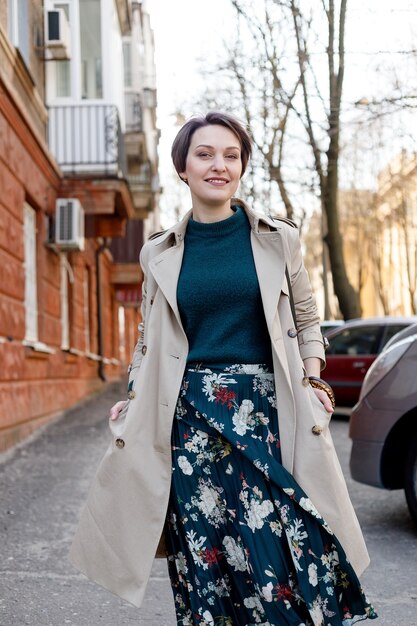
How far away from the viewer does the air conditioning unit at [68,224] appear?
1427 centimetres

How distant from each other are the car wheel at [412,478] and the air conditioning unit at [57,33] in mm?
9900

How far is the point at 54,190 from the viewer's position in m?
15.3

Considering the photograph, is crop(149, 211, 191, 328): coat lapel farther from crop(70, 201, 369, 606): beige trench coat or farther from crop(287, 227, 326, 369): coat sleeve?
crop(287, 227, 326, 369): coat sleeve

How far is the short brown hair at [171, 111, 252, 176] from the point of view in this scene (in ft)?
10.1

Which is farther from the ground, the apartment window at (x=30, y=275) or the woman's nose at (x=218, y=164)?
the apartment window at (x=30, y=275)

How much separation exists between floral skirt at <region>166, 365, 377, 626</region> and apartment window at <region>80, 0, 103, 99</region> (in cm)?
1476

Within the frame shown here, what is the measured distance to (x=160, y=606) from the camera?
Result: 457 centimetres

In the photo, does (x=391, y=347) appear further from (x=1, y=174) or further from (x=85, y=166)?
(x=85, y=166)

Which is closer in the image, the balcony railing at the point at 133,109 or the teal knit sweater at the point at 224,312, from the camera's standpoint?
the teal knit sweater at the point at 224,312

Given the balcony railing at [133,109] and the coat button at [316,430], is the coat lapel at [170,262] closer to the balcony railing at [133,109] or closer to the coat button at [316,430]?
the coat button at [316,430]

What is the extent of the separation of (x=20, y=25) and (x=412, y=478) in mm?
9402

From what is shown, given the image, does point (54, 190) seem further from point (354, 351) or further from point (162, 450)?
point (162, 450)

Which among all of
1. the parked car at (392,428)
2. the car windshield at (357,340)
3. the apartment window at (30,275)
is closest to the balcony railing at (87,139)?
the apartment window at (30,275)

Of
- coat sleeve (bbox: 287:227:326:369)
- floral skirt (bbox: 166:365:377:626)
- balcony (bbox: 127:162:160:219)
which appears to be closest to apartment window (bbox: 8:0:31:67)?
coat sleeve (bbox: 287:227:326:369)
